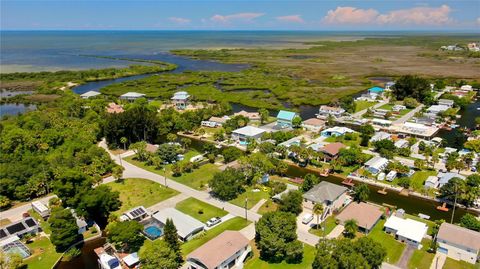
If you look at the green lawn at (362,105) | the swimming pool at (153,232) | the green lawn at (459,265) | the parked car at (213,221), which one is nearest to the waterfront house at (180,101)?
the green lawn at (362,105)

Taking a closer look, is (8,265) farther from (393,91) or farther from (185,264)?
(393,91)

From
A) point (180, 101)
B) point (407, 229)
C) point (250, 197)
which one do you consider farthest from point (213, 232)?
point (180, 101)

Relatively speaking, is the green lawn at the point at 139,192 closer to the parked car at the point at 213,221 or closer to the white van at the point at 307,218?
the parked car at the point at 213,221

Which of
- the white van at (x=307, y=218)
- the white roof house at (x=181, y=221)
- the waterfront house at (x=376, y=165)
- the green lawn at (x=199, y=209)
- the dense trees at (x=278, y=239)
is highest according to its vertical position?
the dense trees at (x=278, y=239)

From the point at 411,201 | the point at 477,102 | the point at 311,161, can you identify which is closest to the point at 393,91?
the point at 477,102

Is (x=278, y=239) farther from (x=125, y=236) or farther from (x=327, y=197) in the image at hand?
(x=125, y=236)

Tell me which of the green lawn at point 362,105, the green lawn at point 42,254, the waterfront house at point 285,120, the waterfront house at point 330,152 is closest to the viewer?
the green lawn at point 42,254

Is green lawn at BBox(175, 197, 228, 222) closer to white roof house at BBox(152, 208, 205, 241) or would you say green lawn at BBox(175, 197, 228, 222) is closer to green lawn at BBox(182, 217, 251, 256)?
white roof house at BBox(152, 208, 205, 241)
